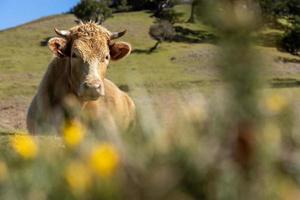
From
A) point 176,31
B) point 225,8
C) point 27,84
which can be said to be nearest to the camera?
point 225,8

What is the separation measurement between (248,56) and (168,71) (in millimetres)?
63435

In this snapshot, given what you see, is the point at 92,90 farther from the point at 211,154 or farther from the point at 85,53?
the point at 211,154

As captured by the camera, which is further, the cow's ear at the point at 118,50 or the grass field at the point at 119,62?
the grass field at the point at 119,62

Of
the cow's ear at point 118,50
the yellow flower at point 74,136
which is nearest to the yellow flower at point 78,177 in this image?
the yellow flower at point 74,136

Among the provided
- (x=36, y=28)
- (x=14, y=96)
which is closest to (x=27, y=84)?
(x=14, y=96)

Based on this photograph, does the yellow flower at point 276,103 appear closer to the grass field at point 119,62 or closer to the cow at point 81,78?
the cow at point 81,78

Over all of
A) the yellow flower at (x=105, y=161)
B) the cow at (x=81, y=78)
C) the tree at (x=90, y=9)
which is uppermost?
the yellow flower at (x=105, y=161)

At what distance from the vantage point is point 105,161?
1.88m

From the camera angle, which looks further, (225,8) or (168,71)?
(168,71)

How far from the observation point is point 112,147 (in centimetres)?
207

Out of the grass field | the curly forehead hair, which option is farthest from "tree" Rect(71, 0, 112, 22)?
the curly forehead hair

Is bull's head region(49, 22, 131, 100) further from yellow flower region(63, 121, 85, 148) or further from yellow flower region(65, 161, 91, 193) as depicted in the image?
yellow flower region(65, 161, 91, 193)

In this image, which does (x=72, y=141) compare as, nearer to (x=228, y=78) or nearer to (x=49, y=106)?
(x=228, y=78)

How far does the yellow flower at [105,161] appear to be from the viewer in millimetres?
1856
